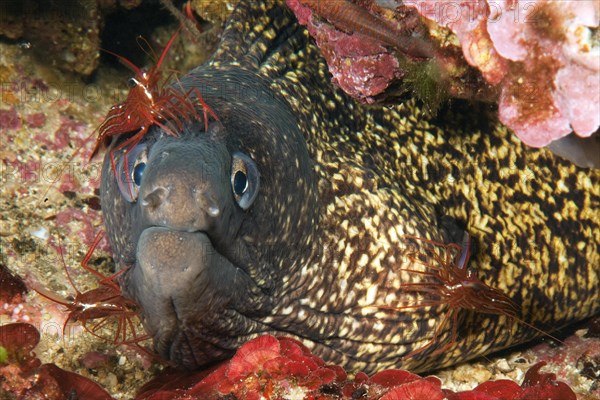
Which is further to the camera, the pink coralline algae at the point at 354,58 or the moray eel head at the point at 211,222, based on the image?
the pink coralline algae at the point at 354,58

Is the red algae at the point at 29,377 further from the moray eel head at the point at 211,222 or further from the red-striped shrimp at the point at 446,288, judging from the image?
the red-striped shrimp at the point at 446,288

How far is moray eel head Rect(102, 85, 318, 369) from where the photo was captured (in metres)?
2.52

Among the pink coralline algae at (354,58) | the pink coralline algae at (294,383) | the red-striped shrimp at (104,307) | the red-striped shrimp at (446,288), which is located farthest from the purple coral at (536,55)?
the red-striped shrimp at (104,307)

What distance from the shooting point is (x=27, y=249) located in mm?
4043

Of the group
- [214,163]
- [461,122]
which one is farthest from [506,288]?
[214,163]

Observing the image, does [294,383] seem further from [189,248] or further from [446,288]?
[446,288]

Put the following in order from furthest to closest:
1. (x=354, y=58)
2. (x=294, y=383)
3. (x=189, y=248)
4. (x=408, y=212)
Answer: (x=408, y=212) → (x=354, y=58) → (x=294, y=383) → (x=189, y=248)

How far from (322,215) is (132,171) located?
1.19 m

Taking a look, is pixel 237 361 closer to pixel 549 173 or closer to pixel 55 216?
pixel 55 216

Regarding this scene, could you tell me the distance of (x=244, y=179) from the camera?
9.43 ft

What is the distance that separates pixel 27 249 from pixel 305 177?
2148 millimetres

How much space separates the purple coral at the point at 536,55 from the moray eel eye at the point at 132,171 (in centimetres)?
158

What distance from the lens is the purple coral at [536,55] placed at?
251 centimetres

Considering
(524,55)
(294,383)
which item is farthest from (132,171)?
(524,55)
